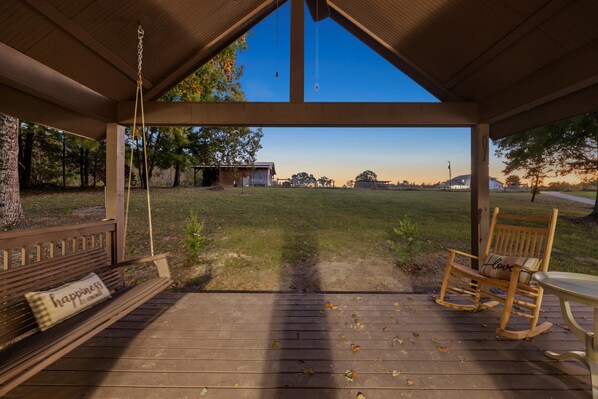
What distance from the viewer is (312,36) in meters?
3.92

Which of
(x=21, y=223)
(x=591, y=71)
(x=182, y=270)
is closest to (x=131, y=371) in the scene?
(x=182, y=270)

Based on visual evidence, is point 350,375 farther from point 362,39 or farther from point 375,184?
point 375,184

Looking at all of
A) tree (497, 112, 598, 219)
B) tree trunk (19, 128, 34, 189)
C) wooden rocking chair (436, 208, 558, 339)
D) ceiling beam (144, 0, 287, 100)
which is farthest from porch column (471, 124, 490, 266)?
tree trunk (19, 128, 34, 189)

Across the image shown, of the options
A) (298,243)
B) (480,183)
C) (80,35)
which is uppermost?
(80,35)

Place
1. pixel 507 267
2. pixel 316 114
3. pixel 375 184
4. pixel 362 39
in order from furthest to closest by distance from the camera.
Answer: pixel 375 184 < pixel 362 39 < pixel 316 114 < pixel 507 267

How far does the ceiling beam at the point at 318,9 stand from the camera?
3654mm

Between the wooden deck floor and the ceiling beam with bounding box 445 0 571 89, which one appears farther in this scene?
the ceiling beam with bounding box 445 0 571 89

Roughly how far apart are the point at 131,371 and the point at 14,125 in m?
6.60

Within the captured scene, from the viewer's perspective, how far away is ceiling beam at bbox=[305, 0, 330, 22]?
3.65m

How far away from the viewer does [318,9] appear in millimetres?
3828

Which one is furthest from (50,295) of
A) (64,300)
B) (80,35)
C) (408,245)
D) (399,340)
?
(408,245)

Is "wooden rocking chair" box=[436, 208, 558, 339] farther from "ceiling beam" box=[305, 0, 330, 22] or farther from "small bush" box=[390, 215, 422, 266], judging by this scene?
"ceiling beam" box=[305, 0, 330, 22]

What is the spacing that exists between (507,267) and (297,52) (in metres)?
3.41

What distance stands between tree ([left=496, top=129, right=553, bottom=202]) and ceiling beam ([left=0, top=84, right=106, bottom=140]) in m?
12.5
